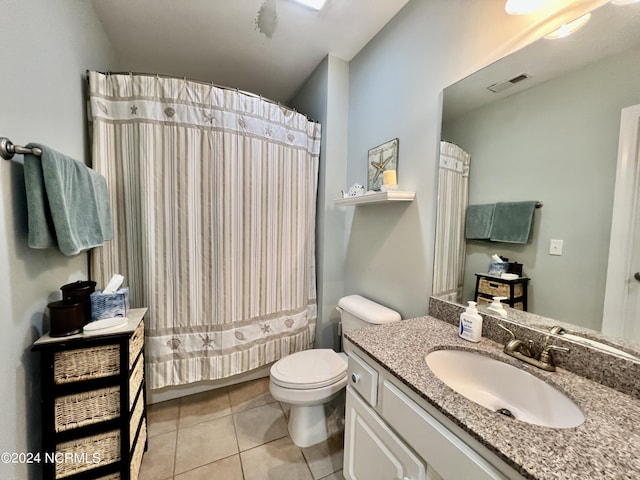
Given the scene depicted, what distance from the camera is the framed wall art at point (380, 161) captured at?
1.51 m

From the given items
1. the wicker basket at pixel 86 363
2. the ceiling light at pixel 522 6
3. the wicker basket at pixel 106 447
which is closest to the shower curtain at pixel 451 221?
the ceiling light at pixel 522 6

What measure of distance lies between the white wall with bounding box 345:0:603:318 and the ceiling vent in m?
0.11

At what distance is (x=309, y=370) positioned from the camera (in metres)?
1.41

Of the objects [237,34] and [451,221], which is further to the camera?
[237,34]

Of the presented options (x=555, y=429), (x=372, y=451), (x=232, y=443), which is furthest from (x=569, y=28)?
(x=232, y=443)

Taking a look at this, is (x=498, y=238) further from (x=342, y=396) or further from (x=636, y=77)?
(x=342, y=396)

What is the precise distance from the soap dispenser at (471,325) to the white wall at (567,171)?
20 cm

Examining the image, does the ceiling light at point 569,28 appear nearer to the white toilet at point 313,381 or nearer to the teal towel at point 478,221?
the teal towel at point 478,221

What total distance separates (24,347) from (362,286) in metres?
1.69

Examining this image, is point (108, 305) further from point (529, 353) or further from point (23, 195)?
point (529, 353)

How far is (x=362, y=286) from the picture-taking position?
1820mm

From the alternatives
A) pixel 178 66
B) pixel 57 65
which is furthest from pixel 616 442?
pixel 178 66

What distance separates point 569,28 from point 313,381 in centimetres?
179

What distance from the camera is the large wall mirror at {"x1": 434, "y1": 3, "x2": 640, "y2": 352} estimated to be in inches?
30.1
